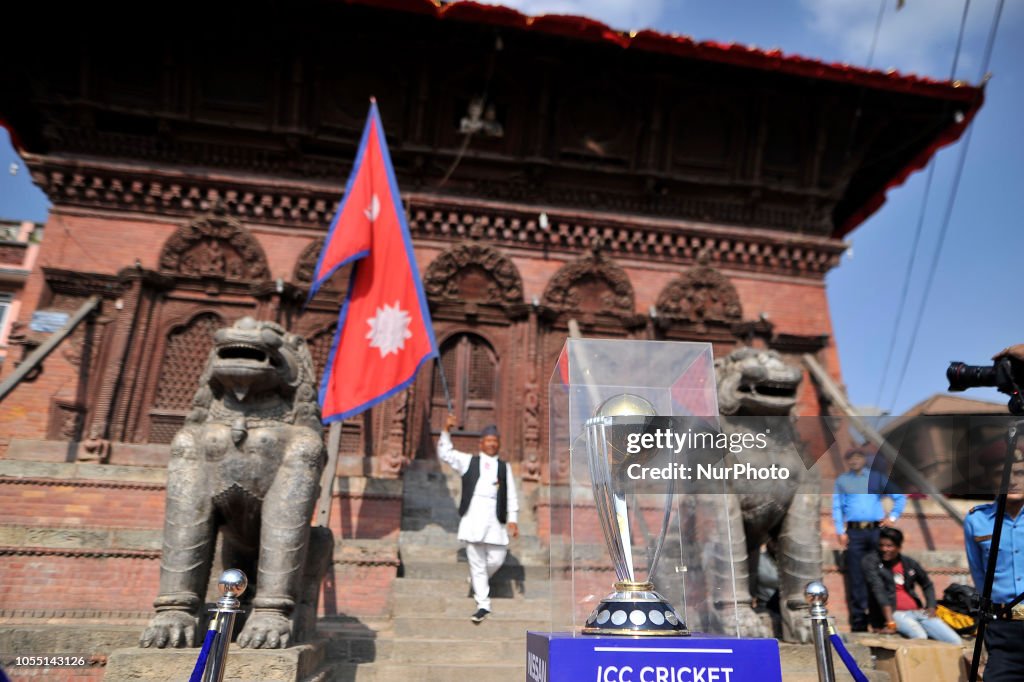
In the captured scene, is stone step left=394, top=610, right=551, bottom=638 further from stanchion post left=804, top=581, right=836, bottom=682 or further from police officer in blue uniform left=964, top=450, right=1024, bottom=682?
police officer in blue uniform left=964, top=450, right=1024, bottom=682

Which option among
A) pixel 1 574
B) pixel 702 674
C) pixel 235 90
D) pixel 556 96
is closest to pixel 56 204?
pixel 235 90

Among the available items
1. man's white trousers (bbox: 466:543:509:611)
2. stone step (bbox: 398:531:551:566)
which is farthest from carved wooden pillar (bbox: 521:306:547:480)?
man's white trousers (bbox: 466:543:509:611)

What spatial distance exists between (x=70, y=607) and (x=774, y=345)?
34.7 feet

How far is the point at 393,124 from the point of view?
1152 centimetres

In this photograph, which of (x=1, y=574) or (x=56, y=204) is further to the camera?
(x=56, y=204)

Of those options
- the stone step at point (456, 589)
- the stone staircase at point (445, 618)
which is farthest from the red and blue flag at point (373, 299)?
the stone step at point (456, 589)

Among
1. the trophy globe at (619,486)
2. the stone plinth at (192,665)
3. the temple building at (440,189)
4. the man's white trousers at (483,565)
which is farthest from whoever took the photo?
the temple building at (440,189)

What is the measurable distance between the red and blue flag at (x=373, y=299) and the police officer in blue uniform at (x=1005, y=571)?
5673 millimetres

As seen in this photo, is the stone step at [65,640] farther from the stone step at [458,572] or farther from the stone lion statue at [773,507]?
the stone lion statue at [773,507]

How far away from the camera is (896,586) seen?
19.4 ft

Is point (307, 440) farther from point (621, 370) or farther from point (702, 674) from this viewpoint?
point (702, 674)

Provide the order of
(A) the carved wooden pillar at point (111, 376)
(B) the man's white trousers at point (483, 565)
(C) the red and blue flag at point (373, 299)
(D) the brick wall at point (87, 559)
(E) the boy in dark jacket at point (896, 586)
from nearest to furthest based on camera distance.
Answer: (E) the boy in dark jacket at point (896, 586)
(D) the brick wall at point (87, 559)
(B) the man's white trousers at point (483, 565)
(C) the red and blue flag at point (373, 299)
(A) the carved wooden pillar at point (111, 376)

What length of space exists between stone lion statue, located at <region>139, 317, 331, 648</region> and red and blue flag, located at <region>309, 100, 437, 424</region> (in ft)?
10.7

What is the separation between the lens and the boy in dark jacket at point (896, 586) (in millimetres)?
5430
